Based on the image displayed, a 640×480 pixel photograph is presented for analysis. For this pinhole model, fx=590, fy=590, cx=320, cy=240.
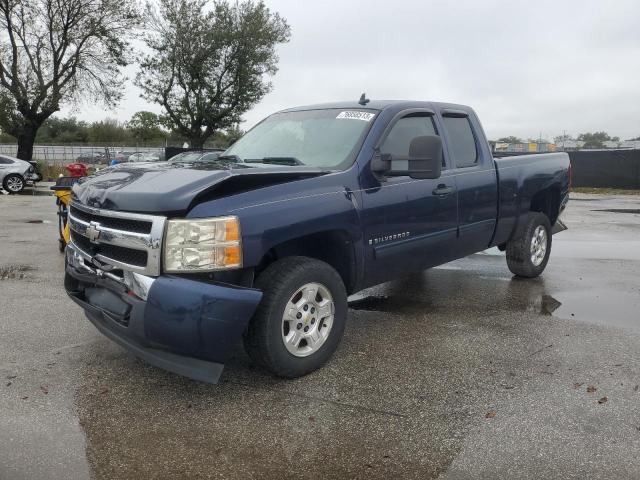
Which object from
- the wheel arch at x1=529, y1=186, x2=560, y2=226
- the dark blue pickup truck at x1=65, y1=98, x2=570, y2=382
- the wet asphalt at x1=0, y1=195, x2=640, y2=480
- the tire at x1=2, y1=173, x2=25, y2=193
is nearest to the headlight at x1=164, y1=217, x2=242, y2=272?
the dark blue pickup truck at x1=65, y1=98, x2=570, y2=382

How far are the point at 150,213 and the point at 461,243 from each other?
3070mm

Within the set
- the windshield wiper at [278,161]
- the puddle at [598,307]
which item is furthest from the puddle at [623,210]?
the windshield wiper at [278,161]

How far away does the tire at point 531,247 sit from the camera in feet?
21.8

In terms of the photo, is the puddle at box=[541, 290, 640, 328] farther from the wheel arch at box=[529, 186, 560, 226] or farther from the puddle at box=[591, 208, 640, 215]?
the puddle at box=[591, 208, 640, 215]

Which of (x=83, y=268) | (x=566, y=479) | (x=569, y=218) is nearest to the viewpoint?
(x=566, y=479)

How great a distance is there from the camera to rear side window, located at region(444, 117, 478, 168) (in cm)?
551

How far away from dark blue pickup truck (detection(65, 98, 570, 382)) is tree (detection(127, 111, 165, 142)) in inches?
3422

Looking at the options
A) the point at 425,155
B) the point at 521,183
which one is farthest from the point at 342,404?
the point at 521,183

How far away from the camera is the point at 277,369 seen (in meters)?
3.72

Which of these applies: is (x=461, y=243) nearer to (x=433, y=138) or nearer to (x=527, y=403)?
(x=433, y=138)

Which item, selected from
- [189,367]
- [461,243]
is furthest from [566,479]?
[461,243]

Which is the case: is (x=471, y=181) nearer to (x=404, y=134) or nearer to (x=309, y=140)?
(x=404, y=134)

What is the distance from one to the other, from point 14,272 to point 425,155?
538 cm

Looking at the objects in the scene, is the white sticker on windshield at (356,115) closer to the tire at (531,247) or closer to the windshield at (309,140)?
the windshield at (309,140)
